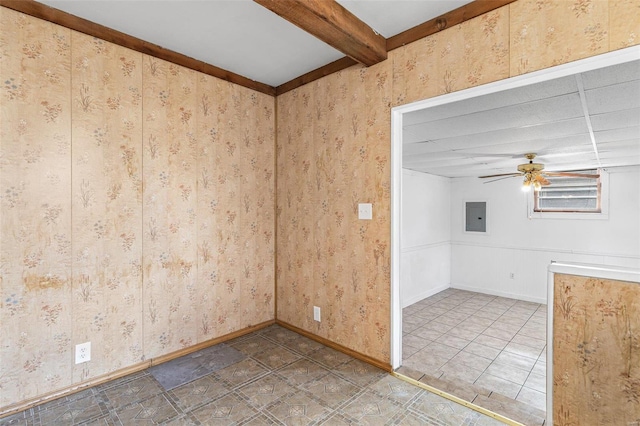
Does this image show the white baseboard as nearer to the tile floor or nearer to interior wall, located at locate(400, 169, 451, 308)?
interior wall, located at locate(400, 169, 451, 308)

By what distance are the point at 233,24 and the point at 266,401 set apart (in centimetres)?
268

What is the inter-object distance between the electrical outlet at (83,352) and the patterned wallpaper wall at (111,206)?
4 centimetres

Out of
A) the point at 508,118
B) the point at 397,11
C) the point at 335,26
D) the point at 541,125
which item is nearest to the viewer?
the point at 335,26

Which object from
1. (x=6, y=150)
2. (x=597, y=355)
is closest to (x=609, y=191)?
(x=597, y=355)

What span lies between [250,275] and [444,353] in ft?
6.89

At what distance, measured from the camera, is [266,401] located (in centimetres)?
208

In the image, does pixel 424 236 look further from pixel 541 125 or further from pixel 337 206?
pixel 337 206

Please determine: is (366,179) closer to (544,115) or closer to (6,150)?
(544,115)

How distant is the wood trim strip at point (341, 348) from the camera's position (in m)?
2.48

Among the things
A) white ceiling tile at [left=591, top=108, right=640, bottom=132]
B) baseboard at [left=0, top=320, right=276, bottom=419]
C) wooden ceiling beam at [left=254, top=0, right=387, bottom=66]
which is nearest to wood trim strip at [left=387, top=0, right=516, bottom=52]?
wooden ceiling beam at [left=254, top=0, right=387, bottom=66]

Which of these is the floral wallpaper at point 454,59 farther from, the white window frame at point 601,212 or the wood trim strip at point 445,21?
the white window frame at point 601,212

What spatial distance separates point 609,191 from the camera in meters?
4.83

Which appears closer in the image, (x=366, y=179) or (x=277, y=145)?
(x=366, y=179)

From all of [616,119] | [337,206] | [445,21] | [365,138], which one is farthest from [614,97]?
[337,206]
